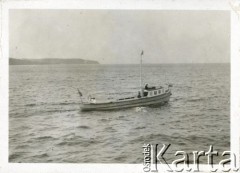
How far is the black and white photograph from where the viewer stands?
177cm

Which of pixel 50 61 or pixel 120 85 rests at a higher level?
pixel 50 61

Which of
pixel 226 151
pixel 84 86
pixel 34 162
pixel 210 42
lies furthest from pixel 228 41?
pixel 34 162

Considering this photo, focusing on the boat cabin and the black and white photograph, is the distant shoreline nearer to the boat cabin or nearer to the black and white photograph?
the black and white photograph

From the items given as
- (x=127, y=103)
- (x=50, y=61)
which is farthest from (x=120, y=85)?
(x=50, y=61)

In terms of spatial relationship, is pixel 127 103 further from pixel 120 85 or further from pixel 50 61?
pixel 50 61

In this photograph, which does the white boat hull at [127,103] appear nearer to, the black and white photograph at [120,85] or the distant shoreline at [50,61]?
the black and white photograph at [120,85]

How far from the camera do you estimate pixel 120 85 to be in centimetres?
183

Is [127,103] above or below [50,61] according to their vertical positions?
below

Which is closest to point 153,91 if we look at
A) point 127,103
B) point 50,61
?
point 127,103

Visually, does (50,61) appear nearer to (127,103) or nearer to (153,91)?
(127,103)

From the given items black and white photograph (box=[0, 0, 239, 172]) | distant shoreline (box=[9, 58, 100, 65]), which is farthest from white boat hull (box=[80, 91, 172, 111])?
distant shoreline (box=[9, 58, 100, 65])

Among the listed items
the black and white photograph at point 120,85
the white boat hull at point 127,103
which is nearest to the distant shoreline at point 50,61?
the black and white photograph at point 120,85

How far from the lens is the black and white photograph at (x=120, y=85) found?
5.81ft
